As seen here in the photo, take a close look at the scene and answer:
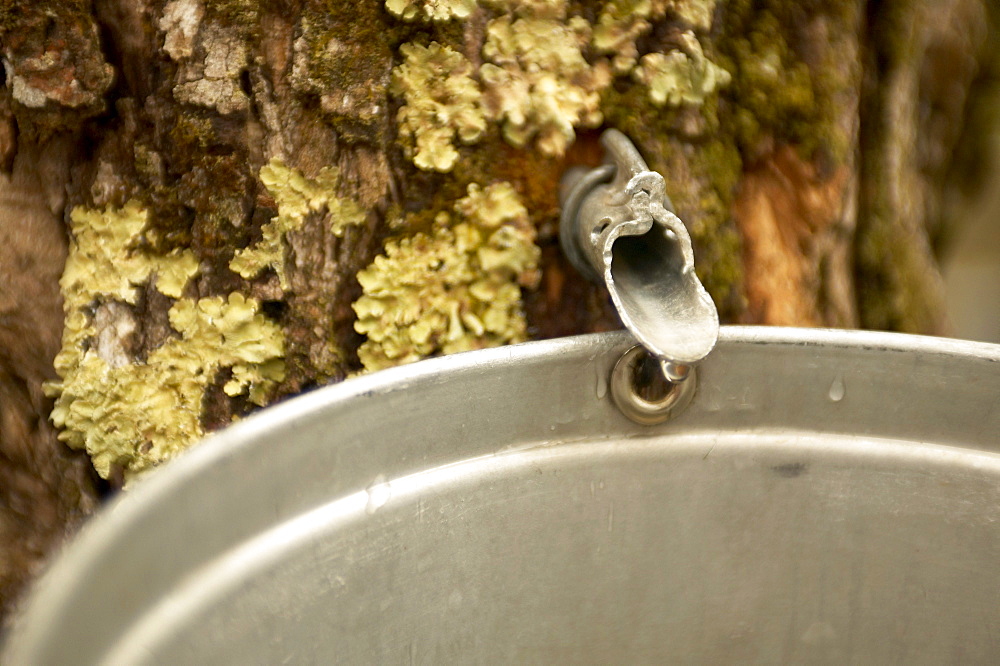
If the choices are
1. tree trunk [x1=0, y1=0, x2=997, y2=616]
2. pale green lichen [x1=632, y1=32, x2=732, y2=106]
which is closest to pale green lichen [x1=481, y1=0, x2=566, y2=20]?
tree trunk [x1=0, y1=0, x2=997, y2=616]

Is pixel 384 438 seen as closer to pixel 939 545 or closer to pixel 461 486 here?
pixel 461 486

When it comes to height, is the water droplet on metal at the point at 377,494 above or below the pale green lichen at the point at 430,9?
below

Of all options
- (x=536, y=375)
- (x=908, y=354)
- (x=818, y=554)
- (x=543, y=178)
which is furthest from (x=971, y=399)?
(x=543, y=178)

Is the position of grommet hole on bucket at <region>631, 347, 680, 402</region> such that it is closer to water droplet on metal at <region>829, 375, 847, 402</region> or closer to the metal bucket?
the metal bucket

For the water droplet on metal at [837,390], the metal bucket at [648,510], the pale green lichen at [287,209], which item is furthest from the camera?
the pale green lichen at [287,209]

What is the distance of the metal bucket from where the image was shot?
2.22 ft

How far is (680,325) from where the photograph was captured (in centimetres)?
75

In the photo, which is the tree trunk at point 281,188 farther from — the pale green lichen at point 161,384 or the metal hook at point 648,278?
the metal hook at point 648,278

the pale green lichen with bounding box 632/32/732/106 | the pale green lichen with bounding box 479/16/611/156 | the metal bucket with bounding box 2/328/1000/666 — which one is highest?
the pale green lichen with bounding box 479/16/611/156

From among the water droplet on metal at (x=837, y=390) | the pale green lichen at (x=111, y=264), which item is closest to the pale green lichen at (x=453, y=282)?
the pale green lichen at (x=111, y=264)

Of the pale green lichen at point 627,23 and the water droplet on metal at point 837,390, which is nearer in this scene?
the water droplet on metal at point 837,390

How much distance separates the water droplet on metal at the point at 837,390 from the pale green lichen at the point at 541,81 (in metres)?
0.43

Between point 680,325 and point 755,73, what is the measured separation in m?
0.52

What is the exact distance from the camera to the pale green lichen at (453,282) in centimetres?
95
